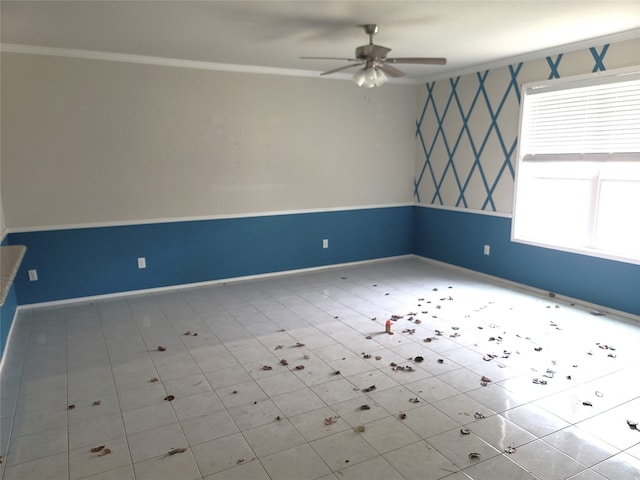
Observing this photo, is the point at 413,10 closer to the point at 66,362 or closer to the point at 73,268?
the point at 66,362

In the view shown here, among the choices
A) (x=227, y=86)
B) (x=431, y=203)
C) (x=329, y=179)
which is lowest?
(x=431, y=203)

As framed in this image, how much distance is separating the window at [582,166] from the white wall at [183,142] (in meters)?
1.94

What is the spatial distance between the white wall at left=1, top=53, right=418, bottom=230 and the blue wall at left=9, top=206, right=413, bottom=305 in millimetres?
170

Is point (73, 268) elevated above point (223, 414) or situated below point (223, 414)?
above

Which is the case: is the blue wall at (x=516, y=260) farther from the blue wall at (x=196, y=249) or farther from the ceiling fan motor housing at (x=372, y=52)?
the ceiling fan motor housing at (x=372, y=52)

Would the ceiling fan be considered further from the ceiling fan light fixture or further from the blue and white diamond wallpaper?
the blue and white diamond wallpaper

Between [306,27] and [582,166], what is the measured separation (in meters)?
3.05

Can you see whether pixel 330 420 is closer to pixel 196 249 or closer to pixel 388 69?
pixel 388 69

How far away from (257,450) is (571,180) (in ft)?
13.4

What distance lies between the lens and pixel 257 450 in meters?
2.31

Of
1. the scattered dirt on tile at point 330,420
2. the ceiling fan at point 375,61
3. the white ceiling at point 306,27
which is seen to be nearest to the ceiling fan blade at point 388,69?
the ceiling fan at point 375,61

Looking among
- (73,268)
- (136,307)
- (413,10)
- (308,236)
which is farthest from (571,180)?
(73,268)

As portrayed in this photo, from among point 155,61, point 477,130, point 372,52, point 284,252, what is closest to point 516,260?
point 477,130

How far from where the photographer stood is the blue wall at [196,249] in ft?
14.7
